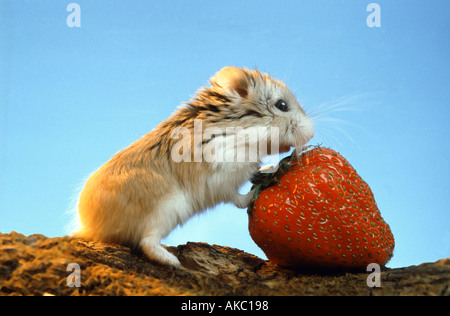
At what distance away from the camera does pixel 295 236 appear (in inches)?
90.8

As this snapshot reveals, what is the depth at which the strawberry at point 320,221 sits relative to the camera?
2293 millimetres

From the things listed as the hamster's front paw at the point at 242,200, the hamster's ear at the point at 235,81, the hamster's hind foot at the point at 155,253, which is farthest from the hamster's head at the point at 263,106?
the hamster's hind foot at the point at 155,253

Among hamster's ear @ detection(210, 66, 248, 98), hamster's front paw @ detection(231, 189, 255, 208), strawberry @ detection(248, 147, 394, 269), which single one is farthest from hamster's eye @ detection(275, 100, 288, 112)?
hamster's front paw @ detection(231, 189, 255, 208)

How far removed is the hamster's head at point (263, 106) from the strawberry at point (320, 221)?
0.90 feet

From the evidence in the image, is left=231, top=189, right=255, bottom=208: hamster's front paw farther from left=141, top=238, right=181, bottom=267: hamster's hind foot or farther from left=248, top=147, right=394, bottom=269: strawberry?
left=141, top=238, right=181, bottom=267: hamster's hind foot

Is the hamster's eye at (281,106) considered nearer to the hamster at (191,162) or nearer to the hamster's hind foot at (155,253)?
the hamster at (191,162)

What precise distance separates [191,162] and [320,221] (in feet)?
2.67

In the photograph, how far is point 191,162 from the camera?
2500 mm

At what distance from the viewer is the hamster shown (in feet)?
7.73

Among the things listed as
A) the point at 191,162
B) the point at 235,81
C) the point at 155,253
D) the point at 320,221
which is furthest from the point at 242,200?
the point at 235,81

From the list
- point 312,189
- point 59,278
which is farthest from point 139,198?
point 312,189
